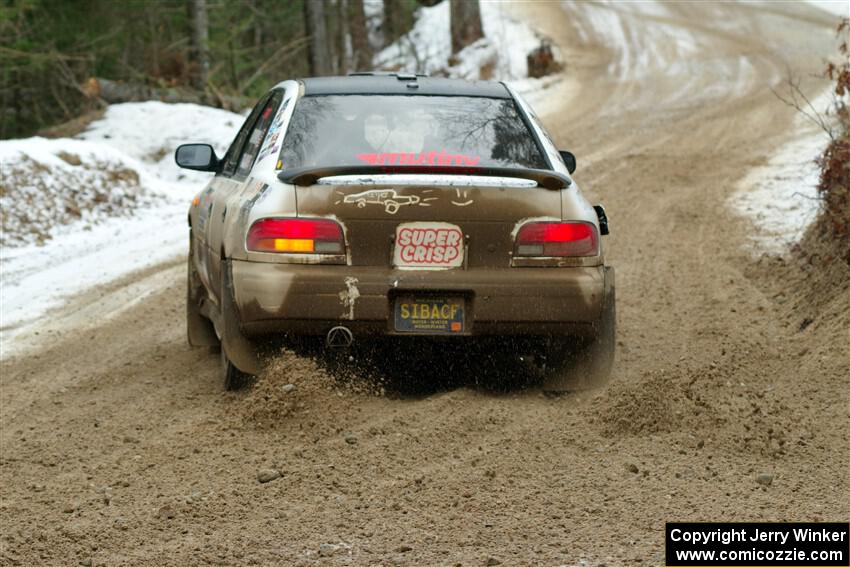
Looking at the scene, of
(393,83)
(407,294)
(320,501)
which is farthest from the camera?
(393,83)

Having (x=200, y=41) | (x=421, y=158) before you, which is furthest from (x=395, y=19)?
(x=421, y=158)

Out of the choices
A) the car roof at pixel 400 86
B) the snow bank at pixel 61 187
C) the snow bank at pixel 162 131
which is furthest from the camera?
the snow bank at pixel 162 131

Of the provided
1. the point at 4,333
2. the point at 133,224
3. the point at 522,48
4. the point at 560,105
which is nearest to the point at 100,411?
the point at 4,333

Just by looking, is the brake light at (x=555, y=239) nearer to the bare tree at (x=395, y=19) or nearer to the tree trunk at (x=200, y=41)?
the tree trunk at (x=200, y=41)

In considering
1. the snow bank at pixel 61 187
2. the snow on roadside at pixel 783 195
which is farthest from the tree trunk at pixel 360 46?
the snow bank at pixel 61 187

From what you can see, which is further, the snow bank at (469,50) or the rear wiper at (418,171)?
Answer: the snow bank at (469,50)

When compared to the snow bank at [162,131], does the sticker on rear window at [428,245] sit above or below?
above

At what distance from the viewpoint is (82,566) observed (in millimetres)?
4102

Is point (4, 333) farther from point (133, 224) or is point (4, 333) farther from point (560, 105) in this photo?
point (560, 105)

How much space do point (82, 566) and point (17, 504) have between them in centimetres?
85

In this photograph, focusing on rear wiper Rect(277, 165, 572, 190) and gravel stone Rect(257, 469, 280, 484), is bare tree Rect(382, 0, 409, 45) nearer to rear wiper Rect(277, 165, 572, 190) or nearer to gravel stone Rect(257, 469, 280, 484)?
rear wiper Rect(277, 165, 572, 190)

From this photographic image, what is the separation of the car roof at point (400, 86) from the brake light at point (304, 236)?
1222 millimetres

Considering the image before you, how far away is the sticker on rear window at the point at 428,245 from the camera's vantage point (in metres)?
5.71

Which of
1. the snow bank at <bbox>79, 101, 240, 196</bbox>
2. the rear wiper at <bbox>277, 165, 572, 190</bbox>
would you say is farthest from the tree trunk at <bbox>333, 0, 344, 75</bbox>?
the rear wiper at <bbox>277, 165, 572, 190</bbox>
